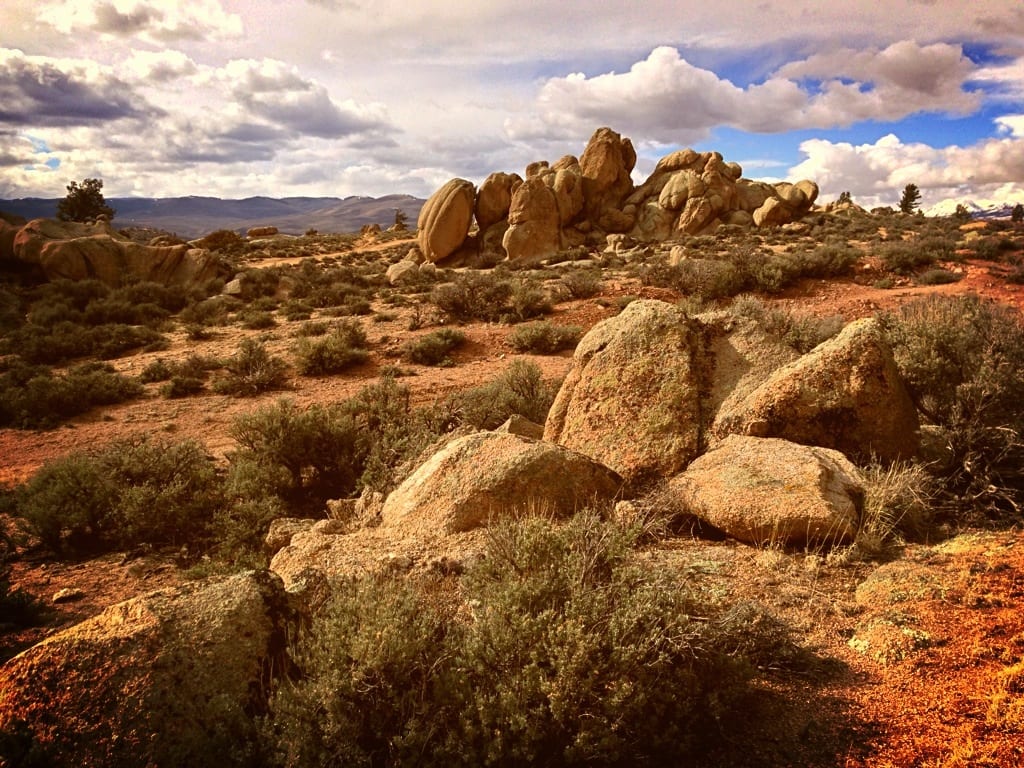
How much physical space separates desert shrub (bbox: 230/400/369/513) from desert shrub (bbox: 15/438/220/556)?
695mm

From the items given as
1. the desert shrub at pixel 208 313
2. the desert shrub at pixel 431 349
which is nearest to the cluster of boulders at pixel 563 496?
the desert shrub at pixel 431 349

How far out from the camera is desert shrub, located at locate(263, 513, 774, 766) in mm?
2291

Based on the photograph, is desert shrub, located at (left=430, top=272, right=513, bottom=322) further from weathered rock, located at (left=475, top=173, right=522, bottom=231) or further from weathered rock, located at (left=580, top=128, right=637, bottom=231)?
weathered rock, located at (left=580, top=128, right=637, bottom=231)

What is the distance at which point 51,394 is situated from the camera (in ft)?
33.1

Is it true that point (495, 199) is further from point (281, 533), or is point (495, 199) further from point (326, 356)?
point (281, 533)

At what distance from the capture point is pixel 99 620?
8.63 ft

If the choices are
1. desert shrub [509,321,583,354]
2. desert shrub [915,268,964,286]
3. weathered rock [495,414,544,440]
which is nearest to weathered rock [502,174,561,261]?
desert shrub [915,268,964,286]

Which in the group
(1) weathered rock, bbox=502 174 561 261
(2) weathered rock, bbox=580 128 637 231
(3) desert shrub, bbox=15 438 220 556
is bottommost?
(3) desert shrub, bbox=15 438 220 556

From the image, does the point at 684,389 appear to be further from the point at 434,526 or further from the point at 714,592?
the point at 434,526

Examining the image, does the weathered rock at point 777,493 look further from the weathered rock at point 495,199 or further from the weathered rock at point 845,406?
the weathered rock at point 495,199

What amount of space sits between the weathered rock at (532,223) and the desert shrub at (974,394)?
2710 cm

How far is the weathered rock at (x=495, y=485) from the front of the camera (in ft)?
14.5

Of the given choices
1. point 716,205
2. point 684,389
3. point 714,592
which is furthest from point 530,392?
point 716,205

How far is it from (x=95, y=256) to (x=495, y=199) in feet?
68.5
